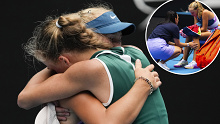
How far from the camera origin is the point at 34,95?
1.22 metres

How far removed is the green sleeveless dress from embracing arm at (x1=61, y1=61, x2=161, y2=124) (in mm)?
41

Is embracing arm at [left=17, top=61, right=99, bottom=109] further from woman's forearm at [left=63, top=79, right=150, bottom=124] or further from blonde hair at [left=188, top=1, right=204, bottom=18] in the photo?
blonde hair at [left=188, top=1, right=204, bottom=18]

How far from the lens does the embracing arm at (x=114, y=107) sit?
1091 millimetres

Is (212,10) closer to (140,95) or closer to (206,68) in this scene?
(206,68)

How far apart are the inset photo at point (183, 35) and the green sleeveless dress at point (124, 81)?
1.27m

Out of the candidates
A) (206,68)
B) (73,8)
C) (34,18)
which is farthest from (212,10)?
(34,18)

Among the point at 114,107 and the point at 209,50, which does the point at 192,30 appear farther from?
the point at 114,107

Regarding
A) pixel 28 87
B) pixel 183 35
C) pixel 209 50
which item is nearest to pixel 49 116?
pixel 28 87

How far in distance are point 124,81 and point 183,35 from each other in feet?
5.06

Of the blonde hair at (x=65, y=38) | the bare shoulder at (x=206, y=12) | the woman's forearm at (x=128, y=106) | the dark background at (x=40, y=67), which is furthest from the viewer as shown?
the bare shoulder at (x=206, y=12)

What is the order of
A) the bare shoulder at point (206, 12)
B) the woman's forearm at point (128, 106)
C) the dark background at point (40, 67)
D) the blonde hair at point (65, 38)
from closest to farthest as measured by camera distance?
the woman's forearm at point (128, 106), the blonde hair at point (65, 38), the dark background at point (40, 67), the bare shoulder at point (206, 12)

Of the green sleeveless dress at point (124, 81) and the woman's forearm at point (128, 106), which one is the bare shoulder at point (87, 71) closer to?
the green sleeveless dress at point (124, 81)

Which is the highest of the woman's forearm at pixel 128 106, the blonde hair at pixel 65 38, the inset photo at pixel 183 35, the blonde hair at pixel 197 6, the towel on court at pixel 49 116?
the blonde hair at pixel 65 38

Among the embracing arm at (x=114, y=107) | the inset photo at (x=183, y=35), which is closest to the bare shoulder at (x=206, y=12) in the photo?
the inset photo at (x=183, y=35)
